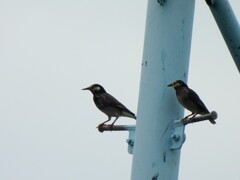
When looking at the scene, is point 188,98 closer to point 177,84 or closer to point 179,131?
point 177,84

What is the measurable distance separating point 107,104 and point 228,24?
6603 mm

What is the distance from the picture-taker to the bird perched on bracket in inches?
403

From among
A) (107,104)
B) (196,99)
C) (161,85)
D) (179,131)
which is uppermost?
(107,104)

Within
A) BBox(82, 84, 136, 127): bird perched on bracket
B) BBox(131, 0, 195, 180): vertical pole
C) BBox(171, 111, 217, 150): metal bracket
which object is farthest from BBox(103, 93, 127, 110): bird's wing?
BBox(171, 111, 217, 150): metal bracket

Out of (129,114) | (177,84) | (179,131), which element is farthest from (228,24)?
(129,114)

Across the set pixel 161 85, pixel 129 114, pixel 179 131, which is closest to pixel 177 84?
pixel 161 85

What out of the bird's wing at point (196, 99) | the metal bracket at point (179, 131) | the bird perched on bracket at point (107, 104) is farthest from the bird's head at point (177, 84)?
the bird perched on bracket at point (107, 104)

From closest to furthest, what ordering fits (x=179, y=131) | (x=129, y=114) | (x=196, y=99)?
(x=179, y=131) < (x=196, y=99) < (x=129, y=114)

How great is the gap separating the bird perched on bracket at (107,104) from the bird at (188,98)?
3947mm

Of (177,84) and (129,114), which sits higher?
→ (129,114)

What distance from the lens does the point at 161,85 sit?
3887 millimetres

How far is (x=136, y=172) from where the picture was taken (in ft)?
11.9

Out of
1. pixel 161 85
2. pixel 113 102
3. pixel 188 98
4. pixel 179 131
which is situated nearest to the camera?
pixel 179 131

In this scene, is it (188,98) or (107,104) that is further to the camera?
(107,104)
